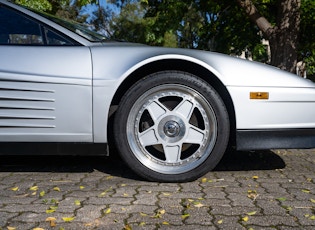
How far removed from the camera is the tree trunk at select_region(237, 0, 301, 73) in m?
8.97

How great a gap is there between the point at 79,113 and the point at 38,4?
6959mm

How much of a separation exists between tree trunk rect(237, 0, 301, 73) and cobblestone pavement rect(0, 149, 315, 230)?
5494 mm

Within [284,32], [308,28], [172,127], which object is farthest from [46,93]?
[308,28]

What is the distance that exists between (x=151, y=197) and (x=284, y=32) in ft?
23.7

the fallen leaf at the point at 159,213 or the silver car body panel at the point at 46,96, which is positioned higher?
the silver car body panel at the point at 46,96

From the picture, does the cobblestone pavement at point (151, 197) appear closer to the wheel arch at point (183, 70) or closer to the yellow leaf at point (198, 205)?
the yellow leaf at point (198, 205)

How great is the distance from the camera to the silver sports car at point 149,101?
3025mm

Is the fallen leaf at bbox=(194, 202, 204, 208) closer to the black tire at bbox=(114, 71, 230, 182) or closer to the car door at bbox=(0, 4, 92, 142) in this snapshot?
the black tire at bbox=(114, 71, 230, 182)

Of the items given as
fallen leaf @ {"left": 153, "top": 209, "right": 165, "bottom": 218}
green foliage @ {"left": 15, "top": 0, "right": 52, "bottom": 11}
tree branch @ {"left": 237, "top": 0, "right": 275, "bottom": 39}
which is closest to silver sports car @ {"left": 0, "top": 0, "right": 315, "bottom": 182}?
fallen leaf @ {"left": 153, "top": 209, "right": 165, "bottom": 218}

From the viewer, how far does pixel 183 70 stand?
3207 millimetres

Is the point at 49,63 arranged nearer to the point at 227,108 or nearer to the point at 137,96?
the point at 137,96

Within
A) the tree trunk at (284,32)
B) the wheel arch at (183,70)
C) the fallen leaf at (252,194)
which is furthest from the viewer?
the tree trunk at (284,32)

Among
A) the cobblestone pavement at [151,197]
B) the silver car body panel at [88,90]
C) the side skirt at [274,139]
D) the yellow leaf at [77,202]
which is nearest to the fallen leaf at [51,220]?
the cobblestone pavement at [151,197]

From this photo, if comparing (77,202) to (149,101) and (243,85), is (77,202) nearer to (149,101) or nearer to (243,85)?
(149,101)
